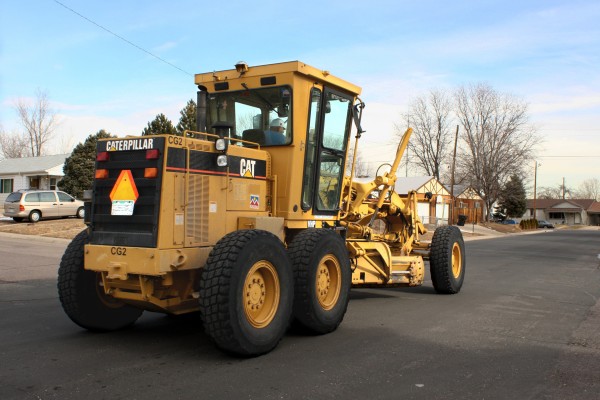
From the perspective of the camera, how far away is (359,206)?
866cm

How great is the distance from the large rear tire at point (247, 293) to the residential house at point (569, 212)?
348 feet

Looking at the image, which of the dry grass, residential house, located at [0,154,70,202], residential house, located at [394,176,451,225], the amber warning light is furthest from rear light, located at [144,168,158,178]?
residential house, located at [394,176,451,225]

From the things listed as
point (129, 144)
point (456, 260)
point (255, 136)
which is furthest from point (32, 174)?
point (129, 144)

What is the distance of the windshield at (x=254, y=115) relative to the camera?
258 inches

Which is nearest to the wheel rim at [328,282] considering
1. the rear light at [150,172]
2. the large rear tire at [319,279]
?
the large rear tire at [319,279]

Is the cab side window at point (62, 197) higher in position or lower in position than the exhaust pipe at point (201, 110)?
lower

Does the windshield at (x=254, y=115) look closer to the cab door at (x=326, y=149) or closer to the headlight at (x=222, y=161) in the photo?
the cab door at (x=326, y=149)

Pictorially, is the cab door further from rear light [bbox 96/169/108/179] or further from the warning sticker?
rear light [bbox 96/169/108/179]

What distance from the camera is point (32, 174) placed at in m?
45.5

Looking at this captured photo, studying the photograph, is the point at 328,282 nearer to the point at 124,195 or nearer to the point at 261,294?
the point at 261,294

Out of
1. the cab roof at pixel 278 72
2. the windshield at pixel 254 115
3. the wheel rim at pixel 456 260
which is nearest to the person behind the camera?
the cab roof at pixel 278 72

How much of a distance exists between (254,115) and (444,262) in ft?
15.4

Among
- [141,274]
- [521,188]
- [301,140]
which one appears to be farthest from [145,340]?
[521,188]

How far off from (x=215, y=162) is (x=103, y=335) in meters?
2.41
